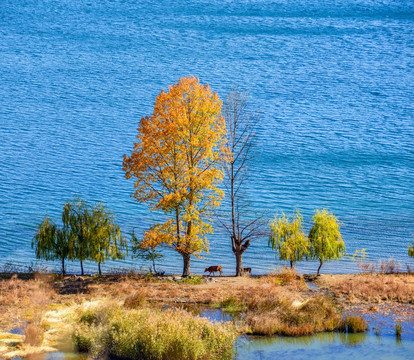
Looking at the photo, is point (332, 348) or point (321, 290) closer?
point (332, 348)

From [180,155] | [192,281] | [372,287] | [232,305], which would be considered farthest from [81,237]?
[372,287]

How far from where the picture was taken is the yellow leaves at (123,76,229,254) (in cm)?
3844

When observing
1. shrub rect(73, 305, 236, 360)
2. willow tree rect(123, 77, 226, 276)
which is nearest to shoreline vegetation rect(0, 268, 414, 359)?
shrub rect(73, 305, 236, 360)

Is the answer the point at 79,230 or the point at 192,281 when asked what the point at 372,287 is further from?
the point at 79,230

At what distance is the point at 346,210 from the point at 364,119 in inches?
1243

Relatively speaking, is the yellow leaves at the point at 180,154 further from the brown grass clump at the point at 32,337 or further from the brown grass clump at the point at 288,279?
the brown grass clump at the point at 32,337

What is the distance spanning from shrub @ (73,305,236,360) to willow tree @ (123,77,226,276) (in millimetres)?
12985

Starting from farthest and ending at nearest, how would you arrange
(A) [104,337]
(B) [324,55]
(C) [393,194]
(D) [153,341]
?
(B) [324,55] < (C) [393,194] < (A) [104,337] < (D) [153,341]

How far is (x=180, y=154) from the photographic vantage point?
3897 cm

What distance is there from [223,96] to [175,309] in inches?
2911


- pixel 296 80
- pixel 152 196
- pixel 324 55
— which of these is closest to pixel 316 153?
pixel 296 80

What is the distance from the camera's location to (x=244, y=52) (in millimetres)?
114625

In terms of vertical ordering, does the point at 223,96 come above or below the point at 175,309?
above

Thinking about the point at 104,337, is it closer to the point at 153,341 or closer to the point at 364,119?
the point at 153,341
